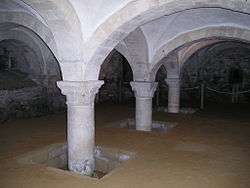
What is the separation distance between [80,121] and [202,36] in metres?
3.96

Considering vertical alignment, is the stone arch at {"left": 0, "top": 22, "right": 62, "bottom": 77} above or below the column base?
above

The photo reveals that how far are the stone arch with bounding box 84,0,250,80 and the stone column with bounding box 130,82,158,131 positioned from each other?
2.71 metres

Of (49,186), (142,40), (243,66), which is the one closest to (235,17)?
(142,40)

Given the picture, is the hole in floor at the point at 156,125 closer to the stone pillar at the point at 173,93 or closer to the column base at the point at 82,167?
the stone pillar at the point at 173,93

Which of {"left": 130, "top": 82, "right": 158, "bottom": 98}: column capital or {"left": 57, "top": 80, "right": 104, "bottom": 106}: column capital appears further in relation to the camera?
{"left": 130, "top": 82, "right": 158, "bottom": 98}: column capital

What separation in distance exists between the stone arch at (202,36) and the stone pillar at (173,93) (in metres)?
3.03

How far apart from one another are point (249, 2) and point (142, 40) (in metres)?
3.59

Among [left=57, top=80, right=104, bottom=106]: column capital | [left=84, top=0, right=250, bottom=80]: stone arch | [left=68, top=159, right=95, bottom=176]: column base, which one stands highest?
[left=84, top=0, right=250, bottom=80]: stone arch

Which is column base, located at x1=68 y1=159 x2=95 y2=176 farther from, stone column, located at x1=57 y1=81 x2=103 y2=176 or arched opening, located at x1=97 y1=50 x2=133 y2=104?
arched opening, located at x1=97 y1=50 x2=133 y2=104

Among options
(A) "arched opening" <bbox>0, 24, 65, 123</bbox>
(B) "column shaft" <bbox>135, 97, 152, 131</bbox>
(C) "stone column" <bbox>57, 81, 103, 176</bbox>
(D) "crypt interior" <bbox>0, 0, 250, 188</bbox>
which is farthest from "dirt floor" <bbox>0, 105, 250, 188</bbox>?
(A) "arched opening" <bbox>0, 24, 65, 123</bbox>

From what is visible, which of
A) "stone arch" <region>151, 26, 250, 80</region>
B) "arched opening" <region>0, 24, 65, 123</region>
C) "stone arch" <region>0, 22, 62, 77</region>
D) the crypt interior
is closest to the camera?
the crypt interior

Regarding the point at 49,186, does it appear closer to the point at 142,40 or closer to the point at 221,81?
the point at 142,40

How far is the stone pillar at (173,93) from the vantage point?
35.7 feet

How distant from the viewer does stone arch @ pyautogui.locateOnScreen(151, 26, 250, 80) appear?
6820mm
